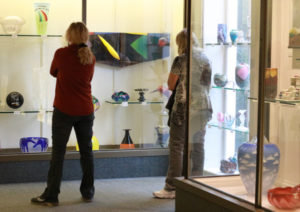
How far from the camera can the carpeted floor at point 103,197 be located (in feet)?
15.7

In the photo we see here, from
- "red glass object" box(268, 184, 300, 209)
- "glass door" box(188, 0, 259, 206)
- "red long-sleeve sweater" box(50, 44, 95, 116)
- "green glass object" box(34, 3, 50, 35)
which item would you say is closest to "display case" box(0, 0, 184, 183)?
"green glass object" box(34, 3, 50, 35)

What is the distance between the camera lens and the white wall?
5.91 m

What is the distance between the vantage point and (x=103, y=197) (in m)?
5.18

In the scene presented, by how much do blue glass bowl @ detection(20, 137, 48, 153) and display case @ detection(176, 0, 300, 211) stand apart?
2246 mm

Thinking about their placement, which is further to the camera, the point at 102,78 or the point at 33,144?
the point at 102,78

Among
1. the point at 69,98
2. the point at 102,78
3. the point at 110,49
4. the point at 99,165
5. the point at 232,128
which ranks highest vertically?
the point at 110,49

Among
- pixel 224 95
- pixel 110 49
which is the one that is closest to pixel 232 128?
pixel 224 95

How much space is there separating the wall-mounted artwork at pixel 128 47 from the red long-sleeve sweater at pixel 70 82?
1.32 m

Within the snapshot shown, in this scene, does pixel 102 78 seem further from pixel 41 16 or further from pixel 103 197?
pixel 103 197

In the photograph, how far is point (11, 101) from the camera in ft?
19.3

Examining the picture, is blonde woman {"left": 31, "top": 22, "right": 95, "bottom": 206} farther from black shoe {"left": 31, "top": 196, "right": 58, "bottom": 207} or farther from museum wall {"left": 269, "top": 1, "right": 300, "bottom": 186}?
museum wall {"left": 269, "top": 1, "right": 300, "bottom": 186}

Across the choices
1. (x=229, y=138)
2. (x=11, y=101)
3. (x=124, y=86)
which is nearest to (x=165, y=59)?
(x=124, y=86)

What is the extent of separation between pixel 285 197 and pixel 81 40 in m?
2.21

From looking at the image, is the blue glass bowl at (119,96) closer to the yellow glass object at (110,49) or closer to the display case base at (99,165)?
the yellow glass object at (110,49)
